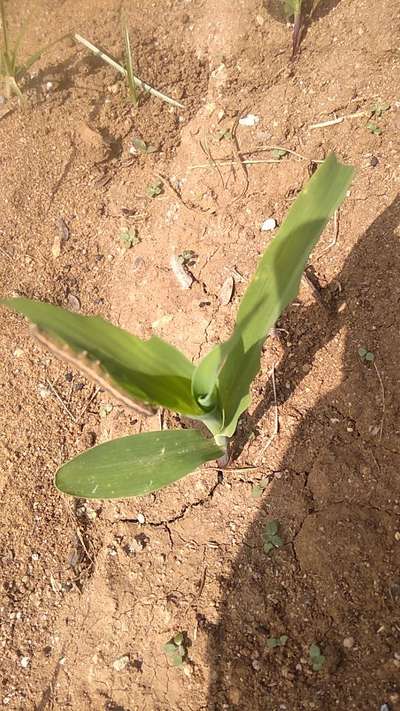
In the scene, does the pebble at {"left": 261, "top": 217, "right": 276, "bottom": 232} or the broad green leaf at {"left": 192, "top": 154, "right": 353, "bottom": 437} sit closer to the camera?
the broad green leaf at {"left": 192, "top": 154, "right": 353, "bottom": 437}

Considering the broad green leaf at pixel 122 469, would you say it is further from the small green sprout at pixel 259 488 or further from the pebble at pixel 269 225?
the pebble at pixel 269 225

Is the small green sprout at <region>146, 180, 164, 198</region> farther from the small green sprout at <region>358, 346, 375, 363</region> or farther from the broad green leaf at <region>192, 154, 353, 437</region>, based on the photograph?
the broad green leaf at <region>192, 154, 353, 437</region>

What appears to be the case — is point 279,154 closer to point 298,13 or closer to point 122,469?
point 298,13

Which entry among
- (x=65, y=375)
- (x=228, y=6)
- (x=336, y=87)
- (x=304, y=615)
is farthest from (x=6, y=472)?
(x=228, y=6)

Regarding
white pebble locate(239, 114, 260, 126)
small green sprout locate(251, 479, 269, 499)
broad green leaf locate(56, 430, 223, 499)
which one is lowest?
small green sprout locate(251, 479, 269, 499)

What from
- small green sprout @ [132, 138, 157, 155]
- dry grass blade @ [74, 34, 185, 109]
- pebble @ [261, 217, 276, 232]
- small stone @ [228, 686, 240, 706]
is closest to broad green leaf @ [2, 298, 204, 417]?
small stone @ [228, 686, 240, 706]

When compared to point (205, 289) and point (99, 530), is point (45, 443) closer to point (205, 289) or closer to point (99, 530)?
point (99, 530)
